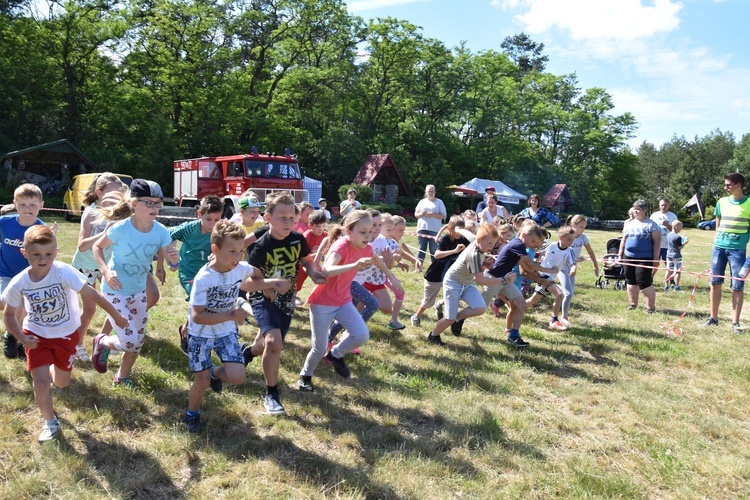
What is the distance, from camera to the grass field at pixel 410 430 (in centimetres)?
329

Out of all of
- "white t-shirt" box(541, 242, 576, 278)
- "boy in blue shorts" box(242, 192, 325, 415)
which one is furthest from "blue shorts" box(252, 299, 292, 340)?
"white t-shirt" box(541, 242, 576, 278)

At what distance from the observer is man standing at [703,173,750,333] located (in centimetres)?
743

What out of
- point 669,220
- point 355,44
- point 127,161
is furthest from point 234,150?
point 669,220

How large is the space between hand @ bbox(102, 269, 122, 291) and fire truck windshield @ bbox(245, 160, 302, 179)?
16673 millimetres

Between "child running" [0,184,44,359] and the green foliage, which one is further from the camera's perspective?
the green foliage

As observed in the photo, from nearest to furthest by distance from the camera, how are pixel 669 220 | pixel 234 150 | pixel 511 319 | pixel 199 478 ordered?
pixel 199 478 → pixel 511 319 → pixel 669 220 → pixel 234 150

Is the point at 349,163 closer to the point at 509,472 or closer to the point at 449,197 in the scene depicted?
the point at 449,197

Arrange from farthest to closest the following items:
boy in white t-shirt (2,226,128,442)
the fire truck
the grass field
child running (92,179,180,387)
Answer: the fire truck, child running (92,179,180,387), boy in white t-shirt (2,226,128,442), the grass field

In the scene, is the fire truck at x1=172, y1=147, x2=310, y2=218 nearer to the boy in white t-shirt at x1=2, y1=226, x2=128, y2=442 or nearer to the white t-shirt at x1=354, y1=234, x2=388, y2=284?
the white t-shirt at x1=354, y1=234, x2=388, y2=284

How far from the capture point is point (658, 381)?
5.45 metres

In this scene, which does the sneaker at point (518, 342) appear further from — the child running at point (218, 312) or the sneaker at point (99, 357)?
the sneaker at point (99, 357)

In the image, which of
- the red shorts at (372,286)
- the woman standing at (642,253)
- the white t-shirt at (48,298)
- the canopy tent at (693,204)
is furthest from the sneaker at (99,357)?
the canopy tent at (693,204)

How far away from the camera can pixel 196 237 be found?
5.50 m

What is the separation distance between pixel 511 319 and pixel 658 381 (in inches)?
74.1
